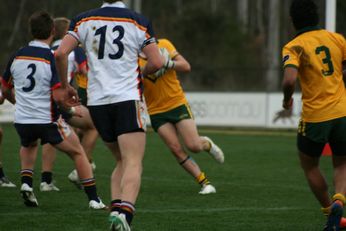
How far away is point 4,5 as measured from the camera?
42219 millimetres

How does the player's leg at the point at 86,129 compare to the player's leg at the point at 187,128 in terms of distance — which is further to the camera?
the player's leg at the point at 86,129

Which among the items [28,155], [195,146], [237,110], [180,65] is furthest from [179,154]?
[237,110]

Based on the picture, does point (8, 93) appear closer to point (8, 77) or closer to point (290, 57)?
point (8, 77)

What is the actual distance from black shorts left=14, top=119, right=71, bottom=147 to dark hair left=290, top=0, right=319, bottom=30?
2.90 meters

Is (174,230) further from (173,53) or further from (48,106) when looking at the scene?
(173,53)

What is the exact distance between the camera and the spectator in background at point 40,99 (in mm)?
9188

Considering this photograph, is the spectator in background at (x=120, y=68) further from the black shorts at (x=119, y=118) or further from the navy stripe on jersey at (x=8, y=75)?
the navy stripe on jersey at (x=8, y=75)

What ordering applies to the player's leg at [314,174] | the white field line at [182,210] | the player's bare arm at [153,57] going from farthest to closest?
1. the white field line at [182,210]
2. the player's leg at [314,174]
3. the player's bare arm at [153,57]

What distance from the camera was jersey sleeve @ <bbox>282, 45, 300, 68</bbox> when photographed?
7434 mm

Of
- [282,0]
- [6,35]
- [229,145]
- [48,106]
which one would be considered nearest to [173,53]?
[48,106]

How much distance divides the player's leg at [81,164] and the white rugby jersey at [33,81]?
0.24m

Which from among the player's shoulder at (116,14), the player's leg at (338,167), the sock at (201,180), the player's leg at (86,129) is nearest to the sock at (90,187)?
the sock at (201,180)

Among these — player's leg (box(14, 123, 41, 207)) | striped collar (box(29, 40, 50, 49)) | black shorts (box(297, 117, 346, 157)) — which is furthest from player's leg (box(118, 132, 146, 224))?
striped collar (box(29, 40, 50, 49))

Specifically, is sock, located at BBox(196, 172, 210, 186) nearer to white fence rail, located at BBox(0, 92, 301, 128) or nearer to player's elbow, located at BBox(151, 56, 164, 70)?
player's elbow, located at BBox(151, 56, 164, 70)
